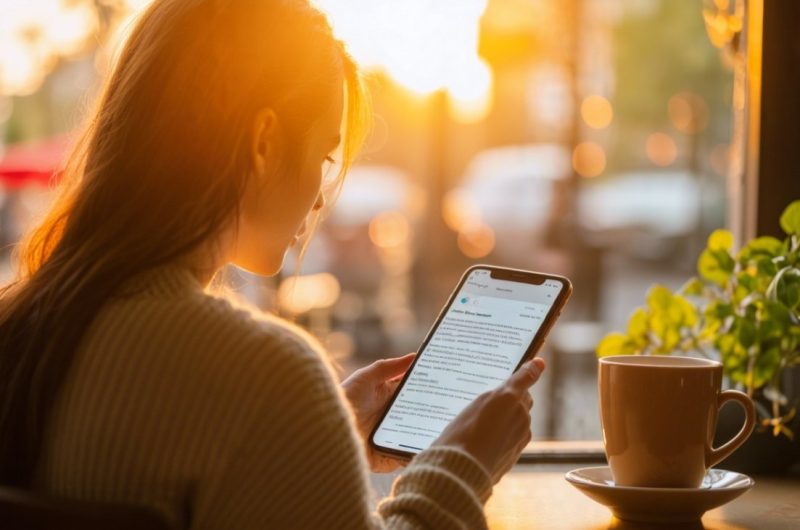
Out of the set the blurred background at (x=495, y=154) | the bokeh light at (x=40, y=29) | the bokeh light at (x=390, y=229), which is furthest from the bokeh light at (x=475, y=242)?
the bokeh light at (x=40, y=29)

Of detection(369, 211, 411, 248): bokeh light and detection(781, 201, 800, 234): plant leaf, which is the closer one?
detection(781, 201, 800, 234): plant leaf

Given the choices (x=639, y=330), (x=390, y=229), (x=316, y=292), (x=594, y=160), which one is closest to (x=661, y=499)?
(x=639, y=330)

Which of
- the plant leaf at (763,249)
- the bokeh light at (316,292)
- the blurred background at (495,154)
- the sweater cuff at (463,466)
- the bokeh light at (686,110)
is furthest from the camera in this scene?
the bokeh light at (686,110)

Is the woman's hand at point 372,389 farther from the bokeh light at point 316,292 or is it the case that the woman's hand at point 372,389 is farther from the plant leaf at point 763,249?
the bokeh light at point 316,292

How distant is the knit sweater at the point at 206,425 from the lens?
1109 mm

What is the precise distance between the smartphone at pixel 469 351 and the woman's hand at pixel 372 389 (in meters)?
0.05

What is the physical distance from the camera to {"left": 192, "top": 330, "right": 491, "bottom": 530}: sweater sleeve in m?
1.11

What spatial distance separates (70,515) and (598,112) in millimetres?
20607

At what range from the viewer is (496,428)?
4.40 ft

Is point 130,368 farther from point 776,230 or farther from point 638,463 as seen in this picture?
point 776,230

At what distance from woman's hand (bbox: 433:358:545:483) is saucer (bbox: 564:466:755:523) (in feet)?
0.76

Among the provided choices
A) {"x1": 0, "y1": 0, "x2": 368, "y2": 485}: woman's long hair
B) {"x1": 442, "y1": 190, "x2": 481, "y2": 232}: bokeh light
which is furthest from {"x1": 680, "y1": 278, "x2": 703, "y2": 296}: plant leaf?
{"x1": 442, "y1": 190, "x2": 481, "y2": 232}: bokeh light

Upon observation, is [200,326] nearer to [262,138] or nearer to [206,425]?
[206,425]

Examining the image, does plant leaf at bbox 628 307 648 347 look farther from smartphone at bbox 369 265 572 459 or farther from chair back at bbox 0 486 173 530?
chair back at bbox 0 486 173 530
